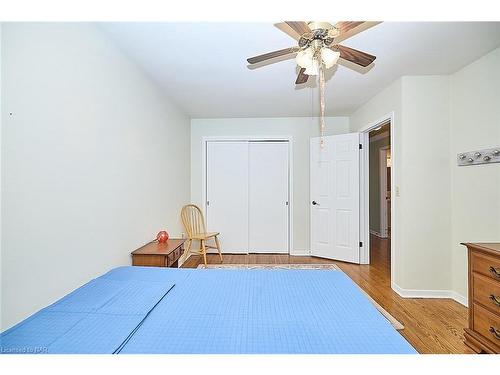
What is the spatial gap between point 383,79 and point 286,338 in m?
2.89

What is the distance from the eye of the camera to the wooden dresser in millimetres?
1589

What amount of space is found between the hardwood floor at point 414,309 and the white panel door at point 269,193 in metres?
0.40

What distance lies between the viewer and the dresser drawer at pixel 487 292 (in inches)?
62.6

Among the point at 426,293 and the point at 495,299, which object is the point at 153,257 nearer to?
the point at 495,299

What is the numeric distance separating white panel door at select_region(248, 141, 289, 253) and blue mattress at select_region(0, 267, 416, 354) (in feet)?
8.98

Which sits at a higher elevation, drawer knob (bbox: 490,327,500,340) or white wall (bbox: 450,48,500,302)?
white wall (bbox: 450,48,500,302)

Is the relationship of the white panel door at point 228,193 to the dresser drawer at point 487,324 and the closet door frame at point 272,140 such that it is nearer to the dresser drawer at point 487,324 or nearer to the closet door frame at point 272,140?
the closet door frame at point 272,140

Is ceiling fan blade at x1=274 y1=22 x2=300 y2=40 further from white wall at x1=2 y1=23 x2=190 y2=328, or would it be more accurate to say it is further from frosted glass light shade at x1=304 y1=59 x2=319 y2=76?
white wall at x1=2 y1=23 x2=190 y2=328

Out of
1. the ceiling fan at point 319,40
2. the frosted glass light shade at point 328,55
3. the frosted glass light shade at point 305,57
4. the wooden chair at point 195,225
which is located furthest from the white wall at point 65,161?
the frosted glass light shade at point 328,55

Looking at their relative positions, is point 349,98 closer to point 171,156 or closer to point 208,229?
point 171,156

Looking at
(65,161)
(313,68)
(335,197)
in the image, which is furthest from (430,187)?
(65,161)

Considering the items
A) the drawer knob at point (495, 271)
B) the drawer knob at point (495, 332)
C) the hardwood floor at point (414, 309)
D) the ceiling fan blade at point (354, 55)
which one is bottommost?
the hardwood floor at point (414, 309)

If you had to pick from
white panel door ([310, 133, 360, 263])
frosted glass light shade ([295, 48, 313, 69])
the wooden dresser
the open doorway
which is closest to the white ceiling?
frosted glass light shade ([295, 48, 313, 69])
